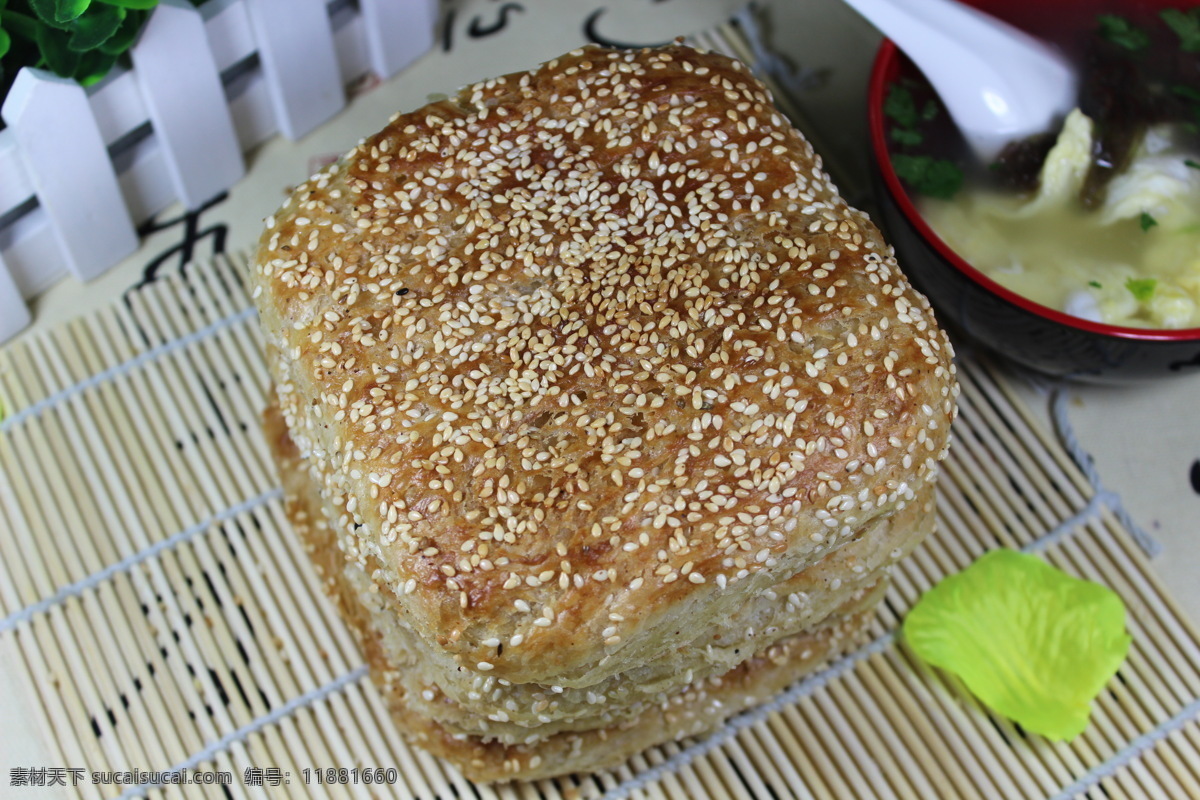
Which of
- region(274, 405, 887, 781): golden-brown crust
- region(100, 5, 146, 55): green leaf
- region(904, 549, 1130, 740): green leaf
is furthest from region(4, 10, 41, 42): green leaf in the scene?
region(904, 549, 1130, 740): green leaf

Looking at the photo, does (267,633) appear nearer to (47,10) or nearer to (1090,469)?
(47,10)

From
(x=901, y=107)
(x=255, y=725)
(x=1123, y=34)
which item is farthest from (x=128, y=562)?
(x=1123, y=34)

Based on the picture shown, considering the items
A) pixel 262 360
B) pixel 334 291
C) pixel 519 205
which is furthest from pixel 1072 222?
pixel 262 360

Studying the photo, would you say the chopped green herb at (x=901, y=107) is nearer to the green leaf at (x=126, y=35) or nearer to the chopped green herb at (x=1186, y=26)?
the chopped green herb at (x=1186, y=26)

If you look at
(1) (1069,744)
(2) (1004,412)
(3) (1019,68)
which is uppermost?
(3) (1019,68)

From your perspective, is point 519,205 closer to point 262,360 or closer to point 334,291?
point 334,291

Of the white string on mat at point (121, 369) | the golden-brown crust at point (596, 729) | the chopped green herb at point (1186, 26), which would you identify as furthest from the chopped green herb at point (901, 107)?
the white string on mat at point (121, 369)
